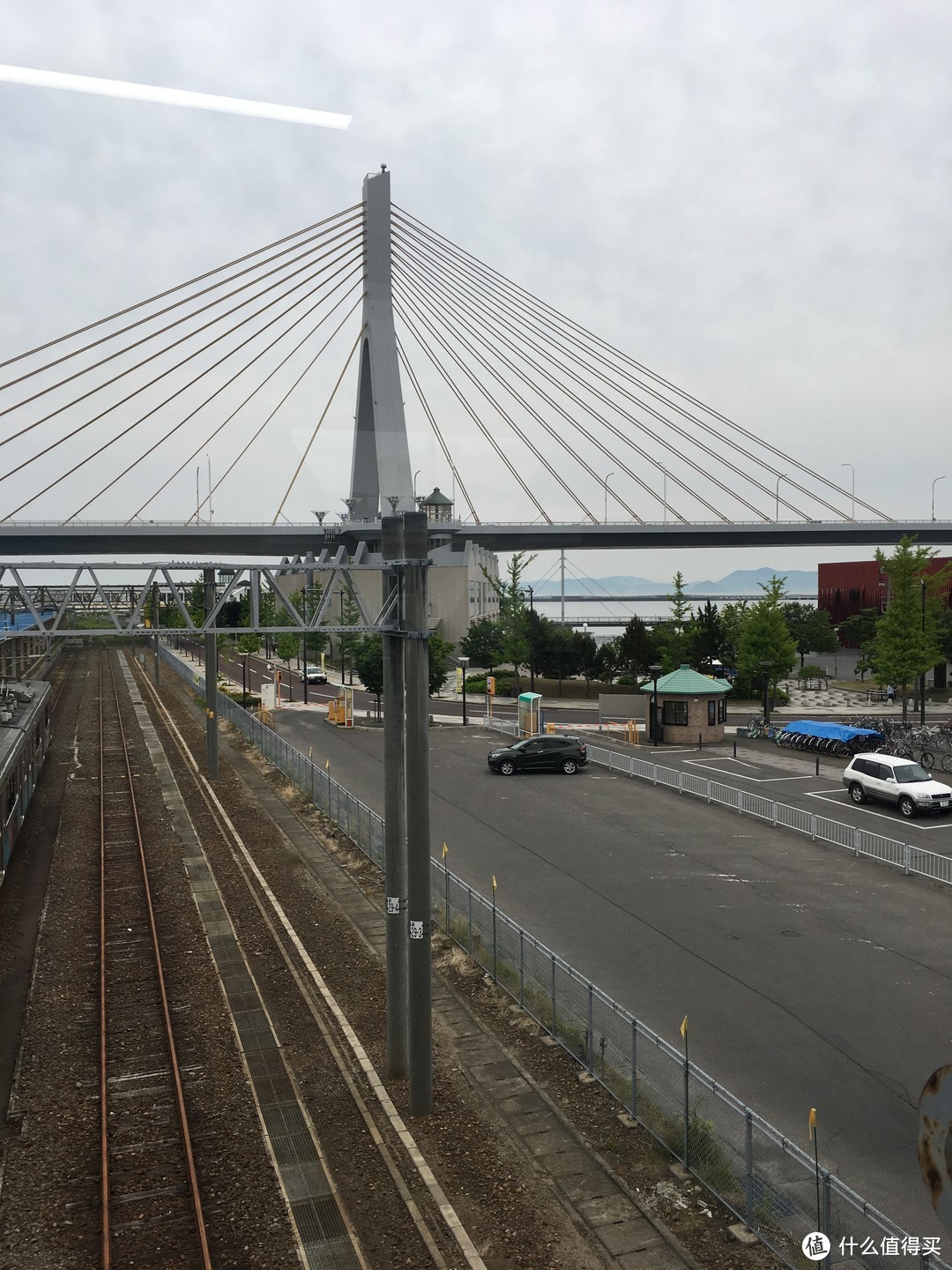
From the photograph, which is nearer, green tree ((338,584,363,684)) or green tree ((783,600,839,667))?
green tree ((338,584,363,684))

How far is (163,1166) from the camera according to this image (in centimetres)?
929

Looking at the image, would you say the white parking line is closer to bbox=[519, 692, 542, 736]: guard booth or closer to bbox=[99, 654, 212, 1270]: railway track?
bbox=[519, 692, 542, 736]: guard booth

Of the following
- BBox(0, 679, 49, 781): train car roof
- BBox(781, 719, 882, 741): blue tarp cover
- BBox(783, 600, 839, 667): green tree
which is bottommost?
BBox(781, 719, 882, 741): blue tarp cover

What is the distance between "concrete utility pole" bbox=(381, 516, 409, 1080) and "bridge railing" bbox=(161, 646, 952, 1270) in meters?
1.87

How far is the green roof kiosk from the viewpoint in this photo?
117 ft

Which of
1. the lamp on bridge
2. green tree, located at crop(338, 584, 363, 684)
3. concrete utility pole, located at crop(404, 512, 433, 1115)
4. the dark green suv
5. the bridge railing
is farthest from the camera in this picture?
green tree, located at crop(338, 584, 363, 684)

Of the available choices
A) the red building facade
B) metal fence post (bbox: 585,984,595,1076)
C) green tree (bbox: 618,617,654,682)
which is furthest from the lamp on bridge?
the red building facade

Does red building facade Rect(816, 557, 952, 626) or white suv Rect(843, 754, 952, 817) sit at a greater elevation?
red building facade Rect(816, 557, 952, 626)

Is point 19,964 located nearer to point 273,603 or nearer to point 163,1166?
point 163,1166

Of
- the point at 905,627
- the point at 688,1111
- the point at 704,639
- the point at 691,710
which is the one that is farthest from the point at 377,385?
the point at 704,639

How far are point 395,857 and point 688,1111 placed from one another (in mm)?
3974

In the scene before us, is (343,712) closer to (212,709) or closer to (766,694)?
(212,709)

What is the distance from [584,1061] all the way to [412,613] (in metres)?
5.51

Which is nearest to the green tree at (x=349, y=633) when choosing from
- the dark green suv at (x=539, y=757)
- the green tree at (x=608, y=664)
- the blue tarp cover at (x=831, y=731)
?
the green tree at (x=608, y=664)
